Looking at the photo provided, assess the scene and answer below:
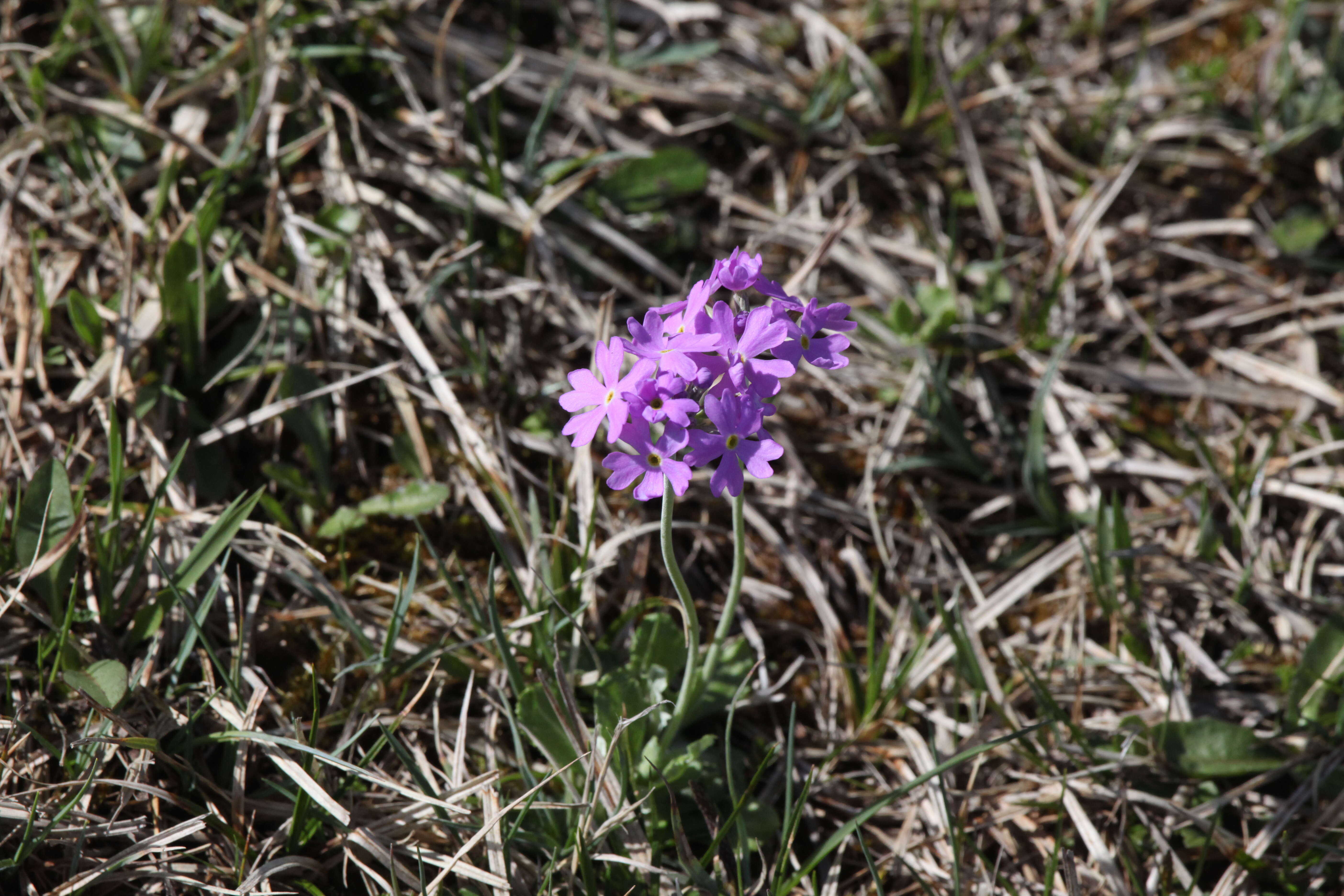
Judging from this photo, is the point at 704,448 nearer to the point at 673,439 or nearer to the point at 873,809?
the point at 673,439

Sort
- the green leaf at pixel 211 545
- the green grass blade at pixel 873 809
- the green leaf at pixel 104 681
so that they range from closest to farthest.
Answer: the green grass blade at pixel 873 809
the green leaf at pixel 104 681
the green leaf at pixel 211 545

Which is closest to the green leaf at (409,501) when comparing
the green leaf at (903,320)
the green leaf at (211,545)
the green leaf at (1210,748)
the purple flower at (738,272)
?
the green leaf at (211,545)

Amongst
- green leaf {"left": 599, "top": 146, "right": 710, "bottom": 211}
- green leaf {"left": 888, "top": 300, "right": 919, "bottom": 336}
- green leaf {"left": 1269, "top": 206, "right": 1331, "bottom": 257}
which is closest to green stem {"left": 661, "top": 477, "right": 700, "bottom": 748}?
Answer: green leaf {"left": 888, "top": 300, "right": 919, "bottom": 336}

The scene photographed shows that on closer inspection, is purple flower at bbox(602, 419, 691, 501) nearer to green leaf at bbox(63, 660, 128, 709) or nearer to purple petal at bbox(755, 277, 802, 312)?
purple petal at bbox(755, 277, 802, 312)

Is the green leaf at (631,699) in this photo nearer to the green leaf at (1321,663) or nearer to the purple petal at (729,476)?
the purple petal at (729,476)

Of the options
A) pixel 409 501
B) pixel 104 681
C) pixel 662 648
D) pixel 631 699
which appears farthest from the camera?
pixel 409 501

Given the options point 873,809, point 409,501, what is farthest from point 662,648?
point 409,501
